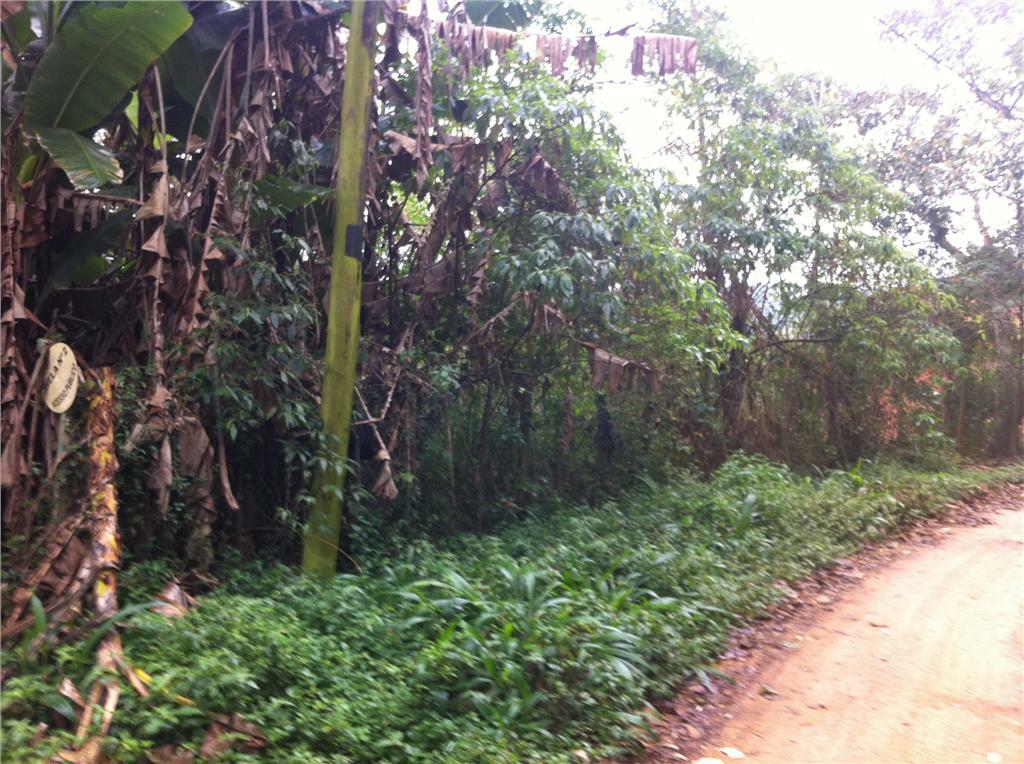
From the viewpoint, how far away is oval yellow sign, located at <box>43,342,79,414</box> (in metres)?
5.15

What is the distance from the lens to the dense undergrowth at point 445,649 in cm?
437

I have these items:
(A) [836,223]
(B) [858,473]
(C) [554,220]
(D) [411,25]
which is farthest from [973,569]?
(D) [411,25]

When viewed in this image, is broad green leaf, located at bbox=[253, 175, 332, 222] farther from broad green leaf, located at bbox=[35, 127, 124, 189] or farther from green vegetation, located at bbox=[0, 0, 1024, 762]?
broad green leaf, located at bbox=[35, 127, 124, 189]

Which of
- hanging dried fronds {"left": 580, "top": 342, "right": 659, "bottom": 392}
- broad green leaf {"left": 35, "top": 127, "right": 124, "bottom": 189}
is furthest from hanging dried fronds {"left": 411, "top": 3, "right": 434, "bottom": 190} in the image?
hanging dried fronds {"left": 580, "top": 342, "right": 659, "bottom": 392}

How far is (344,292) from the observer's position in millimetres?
6875

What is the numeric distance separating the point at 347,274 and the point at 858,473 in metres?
8.24

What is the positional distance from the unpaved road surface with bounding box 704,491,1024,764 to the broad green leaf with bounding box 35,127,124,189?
502cm

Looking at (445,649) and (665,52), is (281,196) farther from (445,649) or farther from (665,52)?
(665,52)

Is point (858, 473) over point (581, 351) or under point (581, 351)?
under

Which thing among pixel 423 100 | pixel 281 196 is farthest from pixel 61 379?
pixel 423 100

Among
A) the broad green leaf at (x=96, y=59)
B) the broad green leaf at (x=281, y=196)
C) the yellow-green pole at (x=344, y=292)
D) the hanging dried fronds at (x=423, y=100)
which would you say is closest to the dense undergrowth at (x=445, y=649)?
the yellow-green pole at (x=344, y=292)

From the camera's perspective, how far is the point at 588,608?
6027 millimetres

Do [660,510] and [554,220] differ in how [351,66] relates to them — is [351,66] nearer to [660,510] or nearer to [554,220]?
[554,220]

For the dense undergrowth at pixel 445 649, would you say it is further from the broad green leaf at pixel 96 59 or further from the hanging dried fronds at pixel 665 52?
the hanging dried fronds at pixel 665 52
